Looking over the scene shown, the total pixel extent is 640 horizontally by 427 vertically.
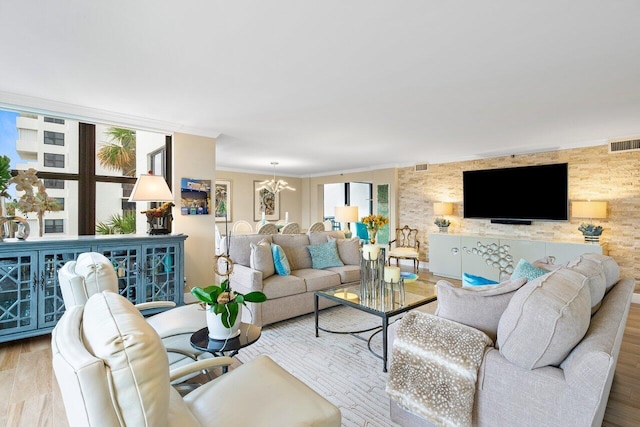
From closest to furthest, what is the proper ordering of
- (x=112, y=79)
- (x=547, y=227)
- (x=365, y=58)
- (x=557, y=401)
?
(x=557, y=401)
(x=365, y=58)
(x=112, y=79)
(x=547, y=227)

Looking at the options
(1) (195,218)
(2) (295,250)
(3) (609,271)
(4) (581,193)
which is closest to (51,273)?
(1) (195,218)

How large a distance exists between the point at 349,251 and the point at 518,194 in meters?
3.38

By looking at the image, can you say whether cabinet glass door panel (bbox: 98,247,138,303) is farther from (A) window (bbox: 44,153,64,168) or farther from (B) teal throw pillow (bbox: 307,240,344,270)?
(B) teal throw pillow (bbox: 307,240,344,270)

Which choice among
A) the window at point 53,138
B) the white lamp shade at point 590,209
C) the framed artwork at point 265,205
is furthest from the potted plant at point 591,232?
the window at point 53,138

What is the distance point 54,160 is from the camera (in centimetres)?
370

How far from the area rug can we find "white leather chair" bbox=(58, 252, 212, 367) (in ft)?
2.36

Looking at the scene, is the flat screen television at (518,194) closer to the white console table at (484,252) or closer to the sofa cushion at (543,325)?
the white console table at (484,252)

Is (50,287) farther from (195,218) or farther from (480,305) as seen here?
(480,305)

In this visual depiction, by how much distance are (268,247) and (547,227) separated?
4.81m

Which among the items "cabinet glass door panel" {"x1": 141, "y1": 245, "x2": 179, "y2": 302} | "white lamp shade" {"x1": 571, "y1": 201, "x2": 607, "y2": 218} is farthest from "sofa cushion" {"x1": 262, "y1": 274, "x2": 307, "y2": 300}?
"white lamp shade" {"x1": 571, "y1": 201, "x2": 607, "y2": 218}

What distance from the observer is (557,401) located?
1.31 m

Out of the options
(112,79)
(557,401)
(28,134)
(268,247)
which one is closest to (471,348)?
(557,401)

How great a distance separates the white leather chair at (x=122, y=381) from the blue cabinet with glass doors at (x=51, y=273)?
8.18 feet

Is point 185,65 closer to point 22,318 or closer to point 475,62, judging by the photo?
point 475,62
